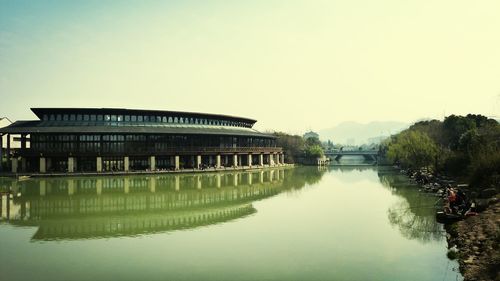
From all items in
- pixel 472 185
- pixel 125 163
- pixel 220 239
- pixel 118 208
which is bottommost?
pixel 220 239

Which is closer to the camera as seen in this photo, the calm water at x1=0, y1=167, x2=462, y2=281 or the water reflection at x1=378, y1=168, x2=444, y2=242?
the calm water at x1=0, y1=167, x2=462, y2=281

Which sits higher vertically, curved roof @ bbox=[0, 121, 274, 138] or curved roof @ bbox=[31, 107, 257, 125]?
curved roof @ bbox=[31, 107, 257, 125]

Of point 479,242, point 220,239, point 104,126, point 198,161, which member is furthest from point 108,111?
point 479,242

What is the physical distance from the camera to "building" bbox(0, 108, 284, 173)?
263 feet

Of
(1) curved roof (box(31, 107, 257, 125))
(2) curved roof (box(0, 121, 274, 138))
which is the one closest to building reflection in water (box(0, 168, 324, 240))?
(2) curved roof (box(0, 121, 274, 138))

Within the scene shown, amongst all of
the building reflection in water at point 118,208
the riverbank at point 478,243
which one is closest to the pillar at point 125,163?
the building reflection in water at point 118,208

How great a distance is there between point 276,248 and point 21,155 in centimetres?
7252

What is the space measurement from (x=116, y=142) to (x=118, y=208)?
49.7m

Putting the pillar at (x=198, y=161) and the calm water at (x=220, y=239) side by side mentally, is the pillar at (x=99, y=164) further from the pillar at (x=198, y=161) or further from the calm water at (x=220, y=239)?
the calm water at (x=220, y=239)

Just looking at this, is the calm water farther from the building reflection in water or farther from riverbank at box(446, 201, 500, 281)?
riverbank at box(446, 201, 500, 281)

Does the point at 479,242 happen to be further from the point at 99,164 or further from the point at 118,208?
the point at 99,164

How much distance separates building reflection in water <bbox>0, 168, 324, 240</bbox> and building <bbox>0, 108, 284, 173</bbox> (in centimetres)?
2387

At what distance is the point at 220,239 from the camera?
976 inches

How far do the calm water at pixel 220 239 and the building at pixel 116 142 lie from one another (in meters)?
38.6
